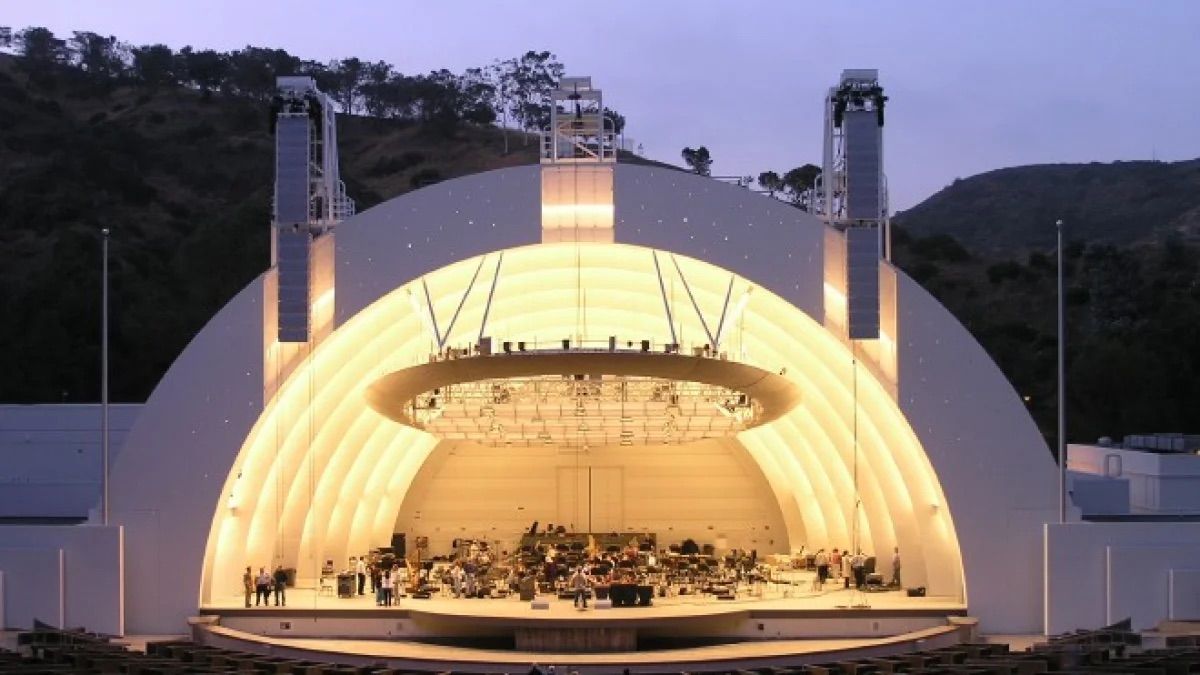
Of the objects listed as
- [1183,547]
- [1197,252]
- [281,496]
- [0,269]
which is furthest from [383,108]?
[1183,547]

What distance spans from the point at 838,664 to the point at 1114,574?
7869 mm

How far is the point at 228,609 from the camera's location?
106 feet

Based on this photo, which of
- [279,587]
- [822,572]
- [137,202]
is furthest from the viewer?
[137,202]

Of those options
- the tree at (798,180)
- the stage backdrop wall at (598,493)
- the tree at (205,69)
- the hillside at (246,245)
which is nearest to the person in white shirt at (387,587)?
the stage backdrop wall at (598,493)

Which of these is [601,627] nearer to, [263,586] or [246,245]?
[263,586]

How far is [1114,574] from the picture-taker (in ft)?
103

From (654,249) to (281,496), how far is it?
34.7 feet

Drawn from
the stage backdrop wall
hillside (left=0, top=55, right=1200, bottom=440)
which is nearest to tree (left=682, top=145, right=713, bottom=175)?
hillside (left=0, top=55, right=1200, bottom=440)

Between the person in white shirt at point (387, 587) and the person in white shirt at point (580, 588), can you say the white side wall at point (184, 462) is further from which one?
the person in white shirt at point (580, 588)

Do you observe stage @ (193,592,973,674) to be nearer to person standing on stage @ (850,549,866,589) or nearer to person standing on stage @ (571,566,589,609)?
person standing on stage @ (571,566,589,609)

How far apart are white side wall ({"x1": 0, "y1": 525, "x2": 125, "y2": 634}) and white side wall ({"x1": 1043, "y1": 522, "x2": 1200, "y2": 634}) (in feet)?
56.6

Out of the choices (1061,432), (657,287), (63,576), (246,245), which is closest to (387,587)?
(63,576)

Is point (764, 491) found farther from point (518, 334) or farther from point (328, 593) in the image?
point (328, 593)

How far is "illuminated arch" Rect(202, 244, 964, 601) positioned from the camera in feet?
109
